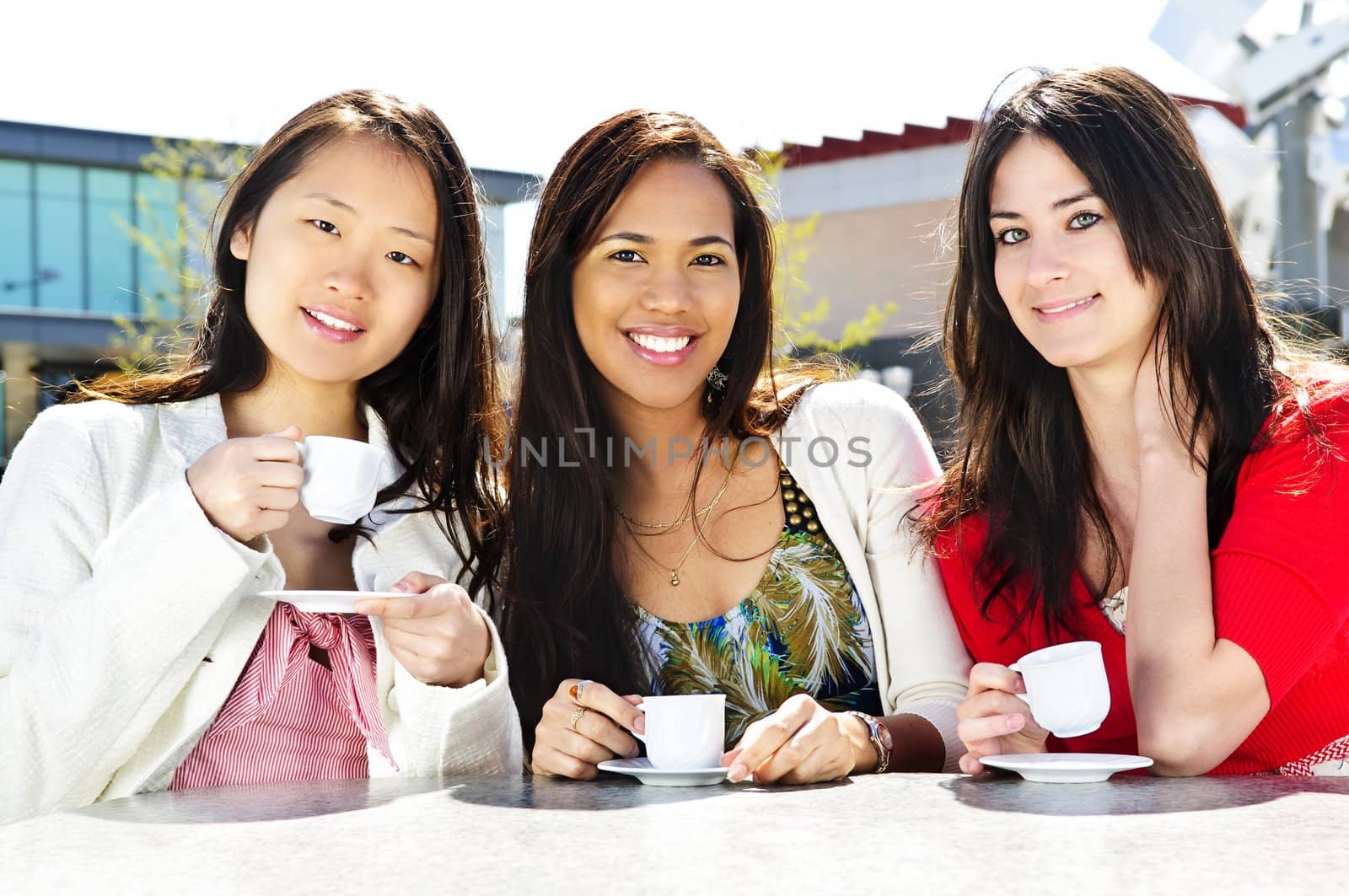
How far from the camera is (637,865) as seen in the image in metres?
1.25

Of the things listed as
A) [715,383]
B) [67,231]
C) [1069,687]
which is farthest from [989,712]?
[67,231]

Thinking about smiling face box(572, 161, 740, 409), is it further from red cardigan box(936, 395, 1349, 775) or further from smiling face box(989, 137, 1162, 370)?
red cardigan box(936, 395, 1349, 775)

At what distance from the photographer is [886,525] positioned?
2.84 meters

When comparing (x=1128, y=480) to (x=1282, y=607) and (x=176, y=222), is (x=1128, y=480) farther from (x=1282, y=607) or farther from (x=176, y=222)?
(x=176, y=222)

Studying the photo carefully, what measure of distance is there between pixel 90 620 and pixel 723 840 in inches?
48.2

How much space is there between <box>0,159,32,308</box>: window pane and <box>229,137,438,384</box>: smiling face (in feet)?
73.4

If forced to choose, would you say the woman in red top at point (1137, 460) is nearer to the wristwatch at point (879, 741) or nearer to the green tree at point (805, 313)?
the wristwatch at point (879, 741)

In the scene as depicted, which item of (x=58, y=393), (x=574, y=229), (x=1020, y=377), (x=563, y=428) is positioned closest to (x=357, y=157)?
(x=574, y=229)

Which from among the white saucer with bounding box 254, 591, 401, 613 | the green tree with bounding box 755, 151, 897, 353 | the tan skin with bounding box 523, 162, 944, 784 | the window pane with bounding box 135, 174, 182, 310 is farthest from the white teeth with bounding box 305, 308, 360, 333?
the window pane with bounding box 135, 174, 182, 310

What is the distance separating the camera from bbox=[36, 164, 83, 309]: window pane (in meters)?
22.1

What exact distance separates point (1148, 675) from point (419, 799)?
49.3 inches

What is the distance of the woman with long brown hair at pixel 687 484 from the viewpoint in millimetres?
2789

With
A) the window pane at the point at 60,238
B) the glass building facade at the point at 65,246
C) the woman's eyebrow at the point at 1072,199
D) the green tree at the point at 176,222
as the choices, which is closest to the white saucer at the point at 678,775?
the woman's eyebrow at the point at 1072,199

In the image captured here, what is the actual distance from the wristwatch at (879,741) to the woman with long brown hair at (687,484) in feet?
0.97
